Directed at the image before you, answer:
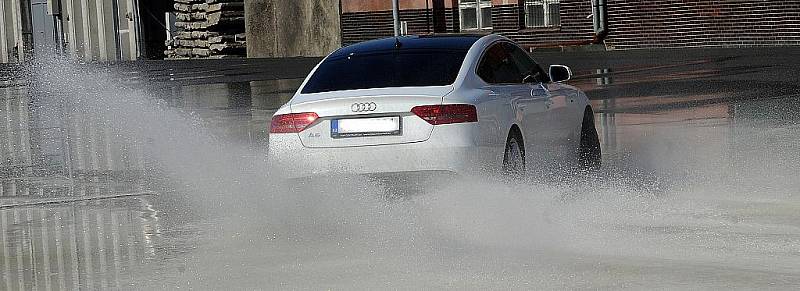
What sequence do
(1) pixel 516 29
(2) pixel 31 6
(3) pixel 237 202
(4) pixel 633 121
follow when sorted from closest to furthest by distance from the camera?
(3) pixel 237 202, (4) pixel 633 121, (1) pixel 516 29, (2) pixel 31 6

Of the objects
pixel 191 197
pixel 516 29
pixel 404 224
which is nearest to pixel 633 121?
pixel 191 197

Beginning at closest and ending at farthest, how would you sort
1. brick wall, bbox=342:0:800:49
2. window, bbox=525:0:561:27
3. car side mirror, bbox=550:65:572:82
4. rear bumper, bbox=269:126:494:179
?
rear bumper, bbox=269:126:494:179 → car side mirror, bbox=550:65:572:82 → brick wall, bbox=342:0:800:49 → window, bbox=525:0:561:27

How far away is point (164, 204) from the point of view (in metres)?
12.2

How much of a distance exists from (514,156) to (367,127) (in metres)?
1.21

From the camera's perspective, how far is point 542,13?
39375 millimetres

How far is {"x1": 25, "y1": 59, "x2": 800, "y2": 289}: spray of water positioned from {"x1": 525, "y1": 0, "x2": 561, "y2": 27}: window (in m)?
23.8

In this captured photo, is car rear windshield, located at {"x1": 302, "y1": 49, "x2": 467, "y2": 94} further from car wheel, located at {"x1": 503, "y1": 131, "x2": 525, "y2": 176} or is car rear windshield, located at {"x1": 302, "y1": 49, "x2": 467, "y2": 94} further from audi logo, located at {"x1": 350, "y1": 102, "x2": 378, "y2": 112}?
car wheel, located at {"x1": 503, "y1": 131, "x2": 525, "y2": 176}

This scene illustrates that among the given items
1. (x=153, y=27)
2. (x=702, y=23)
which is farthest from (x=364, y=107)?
(x=153, y=27)

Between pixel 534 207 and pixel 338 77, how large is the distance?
174 cm

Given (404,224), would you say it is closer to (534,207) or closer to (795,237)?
(534,207)

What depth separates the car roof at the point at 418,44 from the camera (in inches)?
474

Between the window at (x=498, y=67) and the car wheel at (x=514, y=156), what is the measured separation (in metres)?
0.44

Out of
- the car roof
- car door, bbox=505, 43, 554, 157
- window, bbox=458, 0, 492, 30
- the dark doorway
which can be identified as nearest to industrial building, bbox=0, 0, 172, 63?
the dark doorway

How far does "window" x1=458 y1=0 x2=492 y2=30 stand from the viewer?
4109 cm
